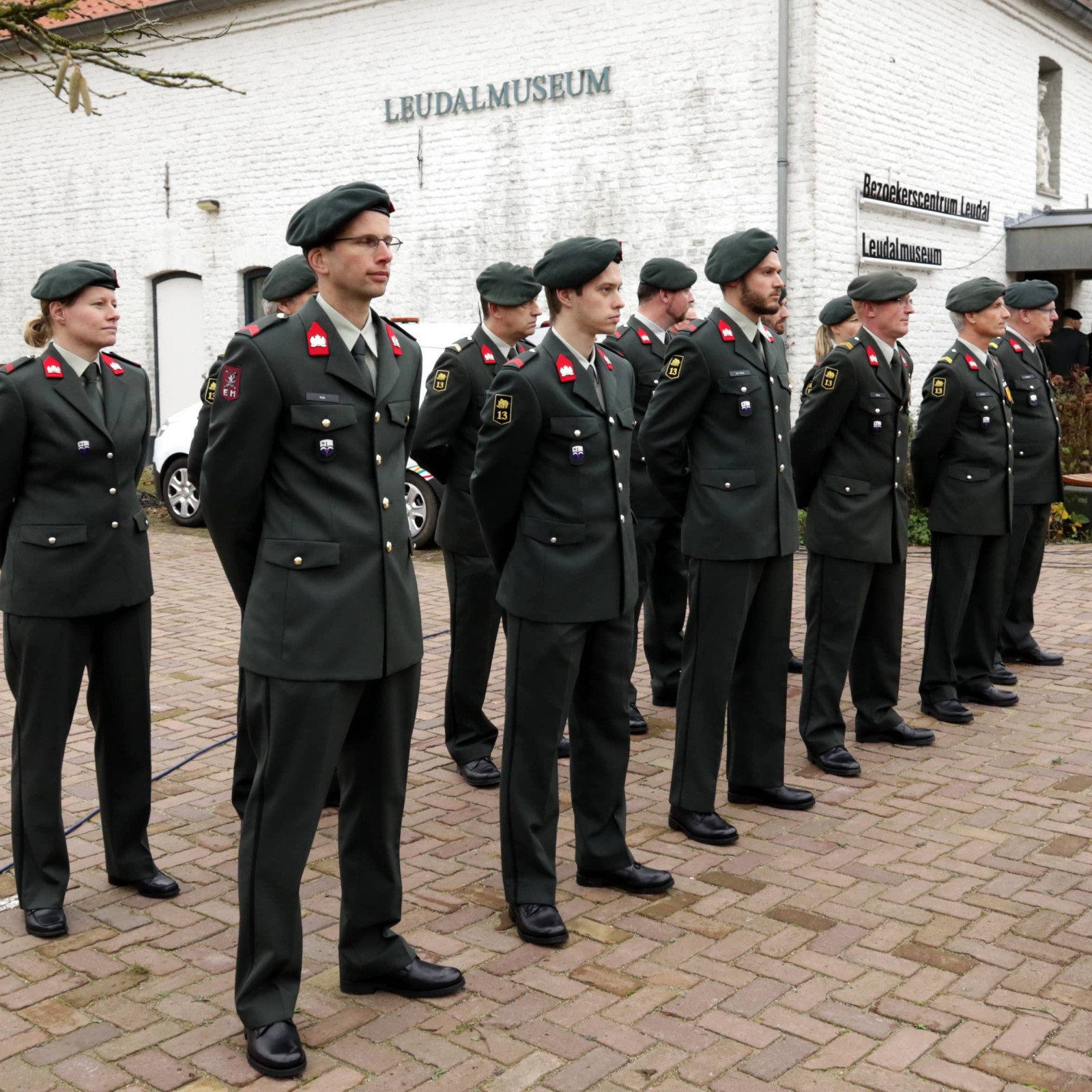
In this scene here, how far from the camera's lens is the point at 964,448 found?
23.8 ft

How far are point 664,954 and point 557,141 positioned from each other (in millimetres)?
12383

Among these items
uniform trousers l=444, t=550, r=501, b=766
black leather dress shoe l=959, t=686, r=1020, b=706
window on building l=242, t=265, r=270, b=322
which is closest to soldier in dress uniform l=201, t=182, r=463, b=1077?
uniform trousers l=444, t=550, r=501, b=766

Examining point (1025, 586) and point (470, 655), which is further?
point (1025, 586)

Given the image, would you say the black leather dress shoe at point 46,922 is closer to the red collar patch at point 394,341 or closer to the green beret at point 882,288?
the red collar patch at point 394,341

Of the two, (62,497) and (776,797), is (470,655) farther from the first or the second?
(62,497)

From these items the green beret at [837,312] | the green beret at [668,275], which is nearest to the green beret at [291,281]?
the green beret at [668,275]

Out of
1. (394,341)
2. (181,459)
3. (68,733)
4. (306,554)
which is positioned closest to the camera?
(306,554)

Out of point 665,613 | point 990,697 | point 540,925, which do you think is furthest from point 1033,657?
point 540,925

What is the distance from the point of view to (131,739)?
4816 millimetres

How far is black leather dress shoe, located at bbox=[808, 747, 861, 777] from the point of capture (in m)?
6.20

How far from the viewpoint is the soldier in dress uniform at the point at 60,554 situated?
4570 millimetres

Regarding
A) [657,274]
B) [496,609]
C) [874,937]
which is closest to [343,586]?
[874,937]

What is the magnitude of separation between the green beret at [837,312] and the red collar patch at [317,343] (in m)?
4.57

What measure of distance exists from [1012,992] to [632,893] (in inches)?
51.4
